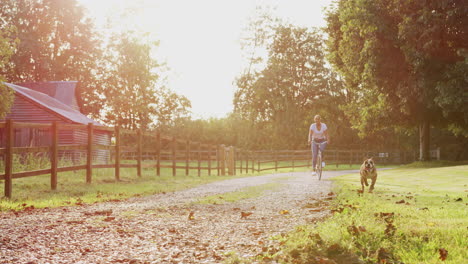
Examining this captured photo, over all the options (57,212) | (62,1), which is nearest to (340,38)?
(57,212)


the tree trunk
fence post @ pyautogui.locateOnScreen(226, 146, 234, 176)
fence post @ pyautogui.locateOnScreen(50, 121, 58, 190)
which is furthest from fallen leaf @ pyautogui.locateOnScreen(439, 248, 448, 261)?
the tree trunk

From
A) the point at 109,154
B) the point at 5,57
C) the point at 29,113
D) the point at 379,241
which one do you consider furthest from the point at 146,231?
the point at 109,154

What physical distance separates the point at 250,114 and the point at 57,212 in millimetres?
41071

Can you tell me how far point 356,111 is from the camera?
29.1 m

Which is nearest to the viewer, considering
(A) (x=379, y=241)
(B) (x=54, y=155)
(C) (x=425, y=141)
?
(A) (x=379, y=241)

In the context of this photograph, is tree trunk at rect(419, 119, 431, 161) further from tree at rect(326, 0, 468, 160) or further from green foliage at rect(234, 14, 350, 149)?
green foliage at rect(234, 14, 350, 149)

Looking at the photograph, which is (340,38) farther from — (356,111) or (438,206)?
(438,206)

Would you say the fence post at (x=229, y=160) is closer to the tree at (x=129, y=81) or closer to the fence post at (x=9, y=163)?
the fence post at (x=9, y=163)

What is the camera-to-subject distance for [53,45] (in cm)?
4353

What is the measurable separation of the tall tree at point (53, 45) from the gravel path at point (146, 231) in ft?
127

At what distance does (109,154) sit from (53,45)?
18353 millimetres

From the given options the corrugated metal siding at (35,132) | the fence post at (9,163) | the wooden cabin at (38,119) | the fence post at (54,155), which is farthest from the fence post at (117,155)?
the corrugated metal siding at (35,132)

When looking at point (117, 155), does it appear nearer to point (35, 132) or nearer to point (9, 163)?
point (9, 163)

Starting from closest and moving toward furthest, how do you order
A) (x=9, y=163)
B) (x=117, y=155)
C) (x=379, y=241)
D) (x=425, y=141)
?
(x=379, y=241)
(x=9, y=163)
(x=117, y=155)
(x=425, y=141)
